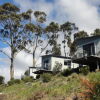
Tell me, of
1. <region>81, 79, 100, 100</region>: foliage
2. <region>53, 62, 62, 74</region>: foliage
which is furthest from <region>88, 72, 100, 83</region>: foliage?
<region>53, 62, 62, 74</region>: foliage

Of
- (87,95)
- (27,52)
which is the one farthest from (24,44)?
(87,95)

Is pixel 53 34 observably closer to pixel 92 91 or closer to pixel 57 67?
pixel 57 67

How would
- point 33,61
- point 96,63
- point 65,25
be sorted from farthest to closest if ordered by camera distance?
point 65,25, point 33,61, point 96,63

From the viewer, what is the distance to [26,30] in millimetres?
61375

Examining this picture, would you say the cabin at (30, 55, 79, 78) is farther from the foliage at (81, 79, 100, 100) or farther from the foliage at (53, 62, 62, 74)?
the foliage at (81, 79, 100, 100)

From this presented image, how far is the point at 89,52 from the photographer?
42.8 metres

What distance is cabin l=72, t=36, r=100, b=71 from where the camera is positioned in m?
40.9

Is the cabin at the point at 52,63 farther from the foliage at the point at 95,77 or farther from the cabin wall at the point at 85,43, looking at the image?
the foliage at the point at 95,77

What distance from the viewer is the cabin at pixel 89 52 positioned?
40.9 m

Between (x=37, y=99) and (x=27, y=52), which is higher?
(x=27, y=52)

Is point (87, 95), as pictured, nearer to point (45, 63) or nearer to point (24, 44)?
point (45, 63)

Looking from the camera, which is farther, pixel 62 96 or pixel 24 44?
pixel 24 44

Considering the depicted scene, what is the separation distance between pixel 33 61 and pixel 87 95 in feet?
159

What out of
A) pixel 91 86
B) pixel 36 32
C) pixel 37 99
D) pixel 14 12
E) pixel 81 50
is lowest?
pixel 37 99
